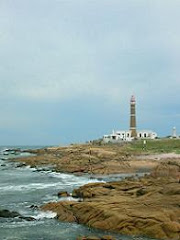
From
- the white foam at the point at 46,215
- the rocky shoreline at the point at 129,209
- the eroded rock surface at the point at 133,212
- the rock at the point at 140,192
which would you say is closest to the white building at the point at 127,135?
the rocky shoreline at the point at 129,209

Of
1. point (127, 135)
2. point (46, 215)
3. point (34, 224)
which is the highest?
point (127, 135)

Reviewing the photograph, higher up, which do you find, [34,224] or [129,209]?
[129,209]

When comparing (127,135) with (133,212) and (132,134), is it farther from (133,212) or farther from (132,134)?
(133,212)

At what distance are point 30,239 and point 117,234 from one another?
184 inches

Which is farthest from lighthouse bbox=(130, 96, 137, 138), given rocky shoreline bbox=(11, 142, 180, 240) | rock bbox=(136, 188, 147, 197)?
rock bbox=(136, 188, 147, 197)

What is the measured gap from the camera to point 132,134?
140m

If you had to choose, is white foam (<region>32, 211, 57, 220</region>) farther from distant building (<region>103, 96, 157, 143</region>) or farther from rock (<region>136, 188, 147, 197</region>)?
distant building (<region>103, 96, 157, 143</region>)

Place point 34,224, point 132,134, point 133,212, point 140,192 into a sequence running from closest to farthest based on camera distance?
point 133,212 → point 34,224 → point 140,192 → point 132,134

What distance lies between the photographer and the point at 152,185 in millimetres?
33188

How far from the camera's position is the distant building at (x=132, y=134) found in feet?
448

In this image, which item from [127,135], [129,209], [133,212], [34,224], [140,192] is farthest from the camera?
[127,135]

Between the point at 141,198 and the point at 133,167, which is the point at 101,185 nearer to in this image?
the point at 141,198

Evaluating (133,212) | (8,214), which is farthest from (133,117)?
(133,212)

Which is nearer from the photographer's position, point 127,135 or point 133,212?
point 133,212
